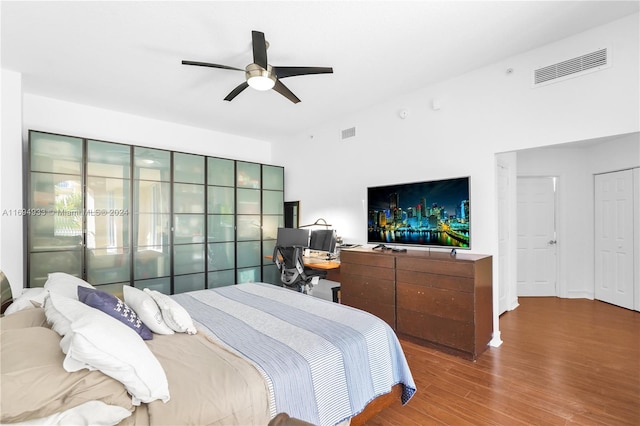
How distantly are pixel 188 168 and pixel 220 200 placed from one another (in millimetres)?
706

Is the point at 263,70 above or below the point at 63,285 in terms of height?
above

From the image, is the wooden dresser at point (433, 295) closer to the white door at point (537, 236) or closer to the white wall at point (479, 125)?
the white wall at point (479, 125)

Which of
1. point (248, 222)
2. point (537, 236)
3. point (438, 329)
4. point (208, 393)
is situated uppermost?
point (248, 222)

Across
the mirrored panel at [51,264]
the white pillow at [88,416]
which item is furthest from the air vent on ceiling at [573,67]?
the mirrored panel at [51,264]

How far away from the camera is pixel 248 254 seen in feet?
17.1

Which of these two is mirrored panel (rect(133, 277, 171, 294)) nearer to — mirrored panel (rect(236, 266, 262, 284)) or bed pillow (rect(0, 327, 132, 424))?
mirrored panel (rect(236, 266, 262, 284))

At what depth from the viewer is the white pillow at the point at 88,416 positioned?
0.97 meters

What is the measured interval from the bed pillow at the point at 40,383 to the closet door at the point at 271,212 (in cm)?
423

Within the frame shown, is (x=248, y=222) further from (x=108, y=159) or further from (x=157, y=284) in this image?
(x=108, y=159)

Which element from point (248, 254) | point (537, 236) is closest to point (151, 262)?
point (248, 254)

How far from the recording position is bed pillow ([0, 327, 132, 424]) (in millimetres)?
957

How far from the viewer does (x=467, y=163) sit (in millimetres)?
3283

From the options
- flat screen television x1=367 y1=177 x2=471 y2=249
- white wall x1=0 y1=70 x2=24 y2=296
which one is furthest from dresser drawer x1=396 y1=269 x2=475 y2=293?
white wall x1=0 y1=70 x2=24 y2=296

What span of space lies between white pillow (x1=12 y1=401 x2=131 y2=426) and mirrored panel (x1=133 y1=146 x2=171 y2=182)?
12.2 ft
